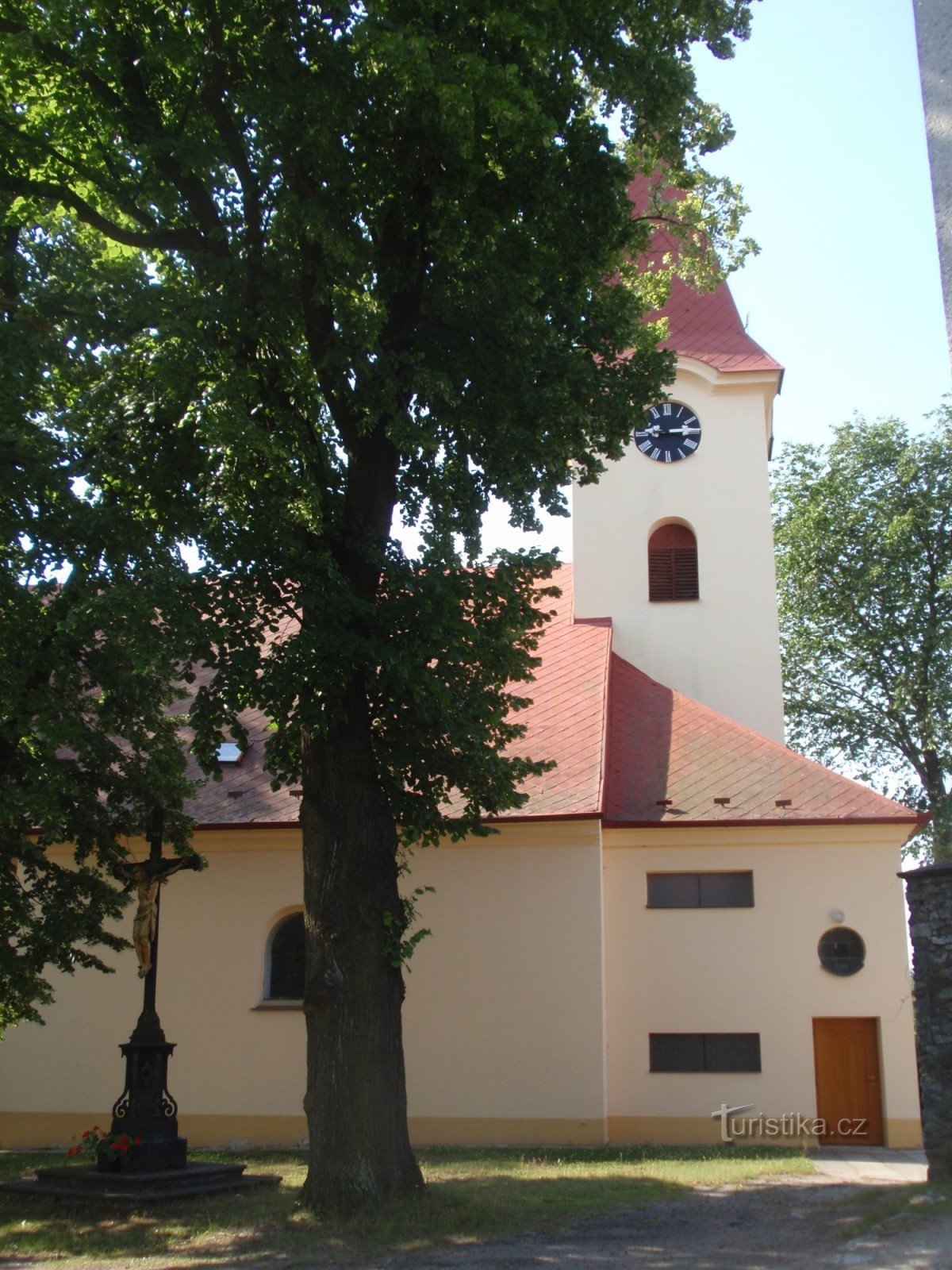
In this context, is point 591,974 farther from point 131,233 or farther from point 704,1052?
point 131,233

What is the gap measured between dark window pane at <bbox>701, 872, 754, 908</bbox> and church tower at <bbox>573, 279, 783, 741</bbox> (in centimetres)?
509

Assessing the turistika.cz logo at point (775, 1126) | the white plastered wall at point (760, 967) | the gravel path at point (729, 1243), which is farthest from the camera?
the white plastered wall at point (760, 967)

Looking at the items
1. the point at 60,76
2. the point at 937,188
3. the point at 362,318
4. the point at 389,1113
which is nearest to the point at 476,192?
the point at 362,318

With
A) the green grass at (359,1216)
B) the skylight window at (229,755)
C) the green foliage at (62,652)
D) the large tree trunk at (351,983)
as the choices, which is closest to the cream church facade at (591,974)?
the skylight window at (229,755)

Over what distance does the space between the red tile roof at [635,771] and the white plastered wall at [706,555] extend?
149 centimetres

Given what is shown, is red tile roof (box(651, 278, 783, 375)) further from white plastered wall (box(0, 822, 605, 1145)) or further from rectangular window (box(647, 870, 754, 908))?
white plastered wall (box(0, 822, 605, 1145))

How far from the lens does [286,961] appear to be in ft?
57.7

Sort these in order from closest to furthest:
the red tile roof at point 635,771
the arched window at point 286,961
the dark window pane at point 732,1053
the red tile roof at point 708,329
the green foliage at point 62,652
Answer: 1. the green foliage at point 62,652
2. the dark window pane at point 732,1053
3. the red tile roof at point 635,771
4. the arched window at point 286,961
5. the red tile roof at point 708,329

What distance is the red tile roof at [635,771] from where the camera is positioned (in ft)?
55.5

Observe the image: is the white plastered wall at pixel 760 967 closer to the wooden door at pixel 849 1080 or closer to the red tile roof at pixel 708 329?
the wooden door at pixel 849 1080

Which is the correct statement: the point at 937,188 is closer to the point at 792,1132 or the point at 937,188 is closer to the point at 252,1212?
the point at 252,1212

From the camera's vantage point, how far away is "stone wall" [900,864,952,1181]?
9734mm

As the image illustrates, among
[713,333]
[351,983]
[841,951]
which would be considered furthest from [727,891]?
[713,333]

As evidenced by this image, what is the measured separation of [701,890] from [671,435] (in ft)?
30.9
